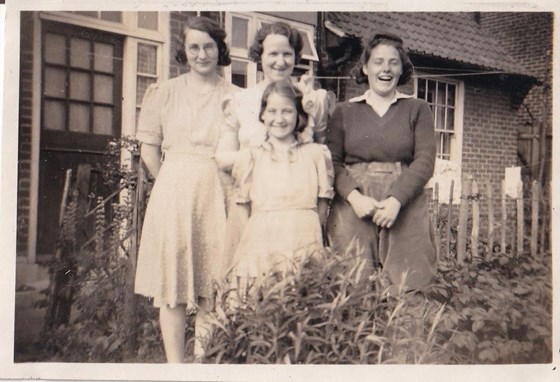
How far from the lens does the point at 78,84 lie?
6.56 ft

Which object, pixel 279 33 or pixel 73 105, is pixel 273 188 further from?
pixel 73 105

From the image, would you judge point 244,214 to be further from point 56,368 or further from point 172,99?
point 56,368

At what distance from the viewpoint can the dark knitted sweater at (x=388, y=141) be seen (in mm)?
1897

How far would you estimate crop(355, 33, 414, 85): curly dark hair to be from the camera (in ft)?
6.42

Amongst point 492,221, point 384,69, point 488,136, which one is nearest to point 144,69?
point 384,69

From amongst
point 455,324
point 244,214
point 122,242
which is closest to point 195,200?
point 244,214

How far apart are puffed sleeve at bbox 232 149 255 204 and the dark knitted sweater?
0.99 feet

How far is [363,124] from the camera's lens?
6.32ft

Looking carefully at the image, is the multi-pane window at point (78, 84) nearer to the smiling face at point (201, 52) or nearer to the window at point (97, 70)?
the window at point (97, 70)

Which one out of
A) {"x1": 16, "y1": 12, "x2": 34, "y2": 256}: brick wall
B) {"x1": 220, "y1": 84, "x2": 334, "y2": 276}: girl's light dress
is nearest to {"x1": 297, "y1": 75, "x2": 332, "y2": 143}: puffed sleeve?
A: {"x1": 220, "y1": 84, "x2": 334, "y2": 276}: girl's light dress

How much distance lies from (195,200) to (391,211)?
72 centimetres

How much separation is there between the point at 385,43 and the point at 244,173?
72 centimetres

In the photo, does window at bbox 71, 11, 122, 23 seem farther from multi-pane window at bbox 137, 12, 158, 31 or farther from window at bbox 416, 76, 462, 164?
window at bbox 416, 76, 462, 164

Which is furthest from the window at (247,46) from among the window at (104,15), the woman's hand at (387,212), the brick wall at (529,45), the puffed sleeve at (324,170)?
the brick wall at (529,45)
